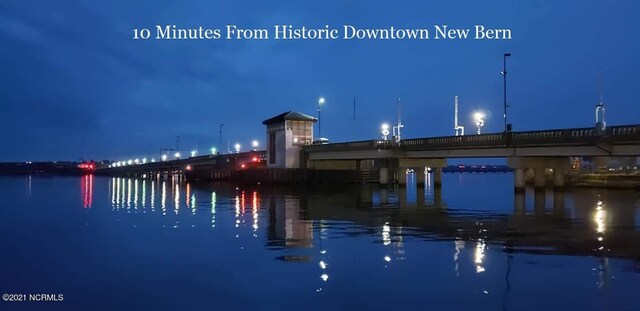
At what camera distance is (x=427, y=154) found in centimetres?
7188

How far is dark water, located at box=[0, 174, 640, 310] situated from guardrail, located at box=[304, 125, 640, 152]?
49.1ft

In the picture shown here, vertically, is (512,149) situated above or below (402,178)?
above

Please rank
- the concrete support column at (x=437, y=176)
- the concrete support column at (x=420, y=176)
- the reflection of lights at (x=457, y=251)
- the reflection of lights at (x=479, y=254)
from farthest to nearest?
the concrete support column at (x=420, y=176) < the concrete support column at (x=437, y=176) < the reflection of lights at (x=457, y=251) < the reflection of lights at (x=479, y=254)

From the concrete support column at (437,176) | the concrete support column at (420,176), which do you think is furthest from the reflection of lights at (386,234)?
the concrete support column at (420,176)

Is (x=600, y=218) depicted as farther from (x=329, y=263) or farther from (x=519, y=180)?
(x=519, y=180)

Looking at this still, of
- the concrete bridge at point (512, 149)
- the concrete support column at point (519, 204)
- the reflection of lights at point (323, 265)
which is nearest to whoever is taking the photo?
the reflection of lights at point (323, 265)

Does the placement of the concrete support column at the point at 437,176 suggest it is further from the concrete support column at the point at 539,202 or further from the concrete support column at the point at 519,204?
the concrete support column at the point at 519,204

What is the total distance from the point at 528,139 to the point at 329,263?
42.9 meters

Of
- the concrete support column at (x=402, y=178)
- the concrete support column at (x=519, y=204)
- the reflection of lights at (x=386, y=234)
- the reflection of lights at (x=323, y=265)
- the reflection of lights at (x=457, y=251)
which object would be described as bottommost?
the concrete support column at (x=519, y=204)

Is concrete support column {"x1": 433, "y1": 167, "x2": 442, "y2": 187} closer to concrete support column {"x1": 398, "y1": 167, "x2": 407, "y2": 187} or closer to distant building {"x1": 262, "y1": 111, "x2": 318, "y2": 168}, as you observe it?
concrete support column {"x1": 398, "y1": 167, "x2": 407, "y2": 187}

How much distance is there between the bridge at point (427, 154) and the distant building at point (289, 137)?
0.18 m

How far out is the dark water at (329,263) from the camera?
13.9 metres

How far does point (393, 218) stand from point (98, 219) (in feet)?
63.0

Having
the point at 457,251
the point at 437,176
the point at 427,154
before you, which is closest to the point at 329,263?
the point at 457,251
